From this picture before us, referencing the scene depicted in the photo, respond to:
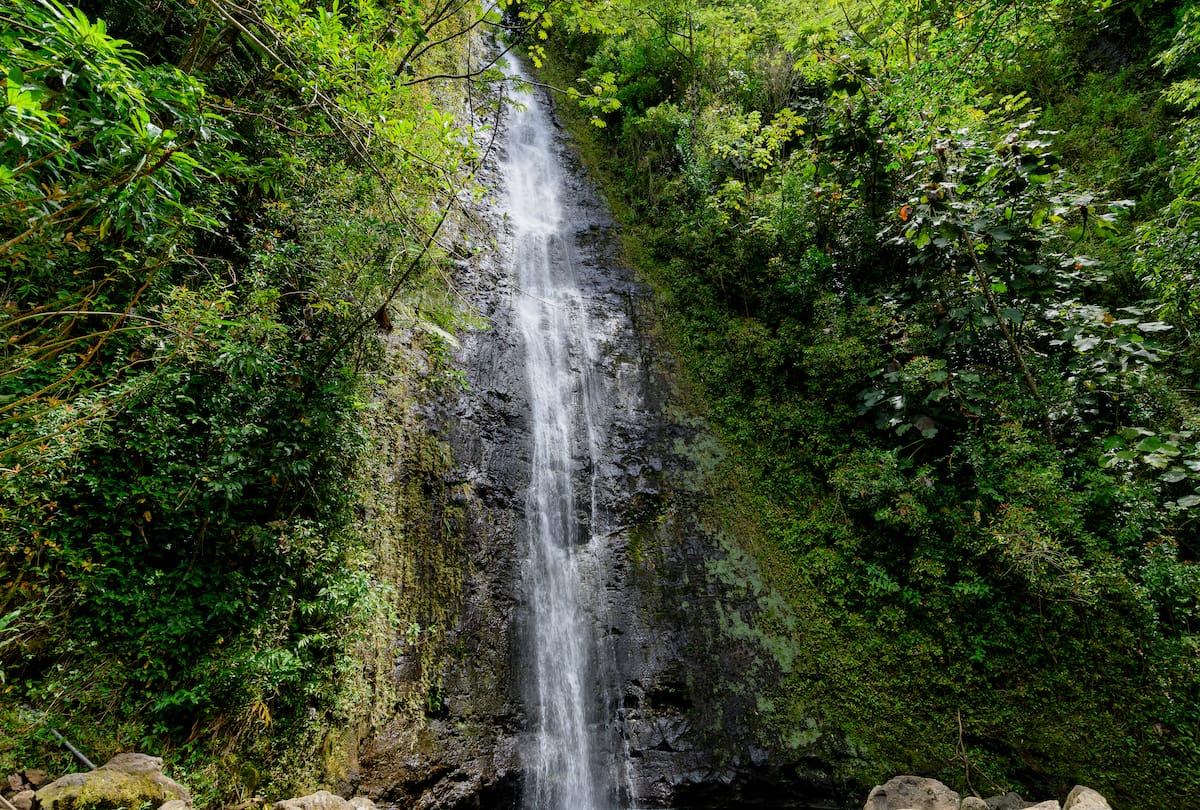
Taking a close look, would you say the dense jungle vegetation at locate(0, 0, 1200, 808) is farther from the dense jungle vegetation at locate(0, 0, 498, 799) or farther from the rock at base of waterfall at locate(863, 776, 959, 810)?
the rock at base of waterfall at locate(863, 776, 959, 810)

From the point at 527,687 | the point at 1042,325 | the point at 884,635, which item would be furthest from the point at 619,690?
the point at 1042,325

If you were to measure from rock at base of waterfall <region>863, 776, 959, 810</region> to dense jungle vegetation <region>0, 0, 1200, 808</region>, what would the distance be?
2.10 ft

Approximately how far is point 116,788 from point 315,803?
1115 millimetres

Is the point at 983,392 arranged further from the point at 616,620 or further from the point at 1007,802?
the point at 616,620

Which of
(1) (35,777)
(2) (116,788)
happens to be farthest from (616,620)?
(1) (35,777)

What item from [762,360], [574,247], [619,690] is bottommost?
[619,690]

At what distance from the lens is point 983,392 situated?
18.4ft

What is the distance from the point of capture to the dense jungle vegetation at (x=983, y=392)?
450cm

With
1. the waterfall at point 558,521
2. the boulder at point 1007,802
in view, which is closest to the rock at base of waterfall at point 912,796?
the boulder at point 1007,802

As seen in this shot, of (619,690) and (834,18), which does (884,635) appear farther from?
(834,18)

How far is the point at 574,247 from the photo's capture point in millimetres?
10383

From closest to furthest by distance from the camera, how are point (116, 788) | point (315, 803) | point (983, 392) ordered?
point (116, 788) → point (315, 803) → point (983, 392)

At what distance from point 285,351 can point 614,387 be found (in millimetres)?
5247

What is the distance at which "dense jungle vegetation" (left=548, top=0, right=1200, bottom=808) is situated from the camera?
4496mm
